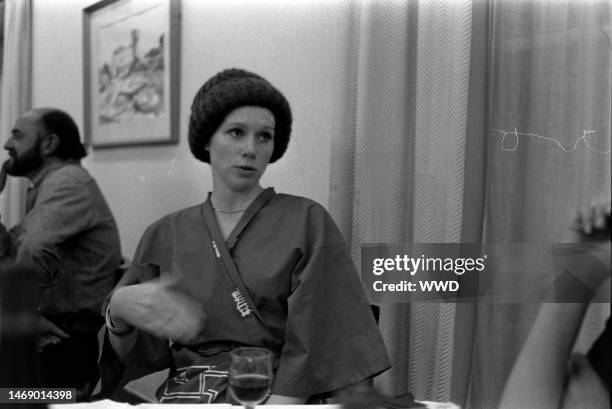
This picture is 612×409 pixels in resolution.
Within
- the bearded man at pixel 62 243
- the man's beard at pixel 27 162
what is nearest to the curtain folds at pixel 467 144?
the bearded man at pixel 62 243

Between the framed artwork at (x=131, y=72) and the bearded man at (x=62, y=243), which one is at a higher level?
the framed artwork at (x=131, y=72)

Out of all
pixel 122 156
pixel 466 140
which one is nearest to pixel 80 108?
pixel 122 156

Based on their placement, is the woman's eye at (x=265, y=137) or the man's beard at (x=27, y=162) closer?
the woman's eye at (x=265, y=137)

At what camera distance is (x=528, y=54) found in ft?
4.78

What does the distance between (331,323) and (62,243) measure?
0.77 meters

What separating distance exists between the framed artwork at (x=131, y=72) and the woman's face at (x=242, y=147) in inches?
6.1

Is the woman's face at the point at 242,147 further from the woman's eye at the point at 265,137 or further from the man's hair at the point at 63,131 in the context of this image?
the man's hair at the point at 63,131

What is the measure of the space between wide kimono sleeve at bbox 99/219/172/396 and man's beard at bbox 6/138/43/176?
37 cm

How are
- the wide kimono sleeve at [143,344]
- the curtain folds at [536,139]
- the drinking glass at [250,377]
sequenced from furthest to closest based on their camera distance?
the wide kimono sleeve at [143,344], the curtain folds at [536,139], the drinking glass at [250,377]

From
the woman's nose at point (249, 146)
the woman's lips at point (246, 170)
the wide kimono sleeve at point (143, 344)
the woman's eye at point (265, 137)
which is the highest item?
the woman's eye at point (265, 137)

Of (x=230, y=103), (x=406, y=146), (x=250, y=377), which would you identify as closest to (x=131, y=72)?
(x=230, y=103)

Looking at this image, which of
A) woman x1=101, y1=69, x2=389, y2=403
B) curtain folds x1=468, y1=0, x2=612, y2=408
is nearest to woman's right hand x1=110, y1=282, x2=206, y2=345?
woman x1=101, y1=69, x2=389, y2=403

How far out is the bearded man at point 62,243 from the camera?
5.27 feet

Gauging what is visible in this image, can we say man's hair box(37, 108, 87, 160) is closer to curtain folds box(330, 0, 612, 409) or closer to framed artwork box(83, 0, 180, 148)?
framed artwork box(83, 0, 180, 148)
